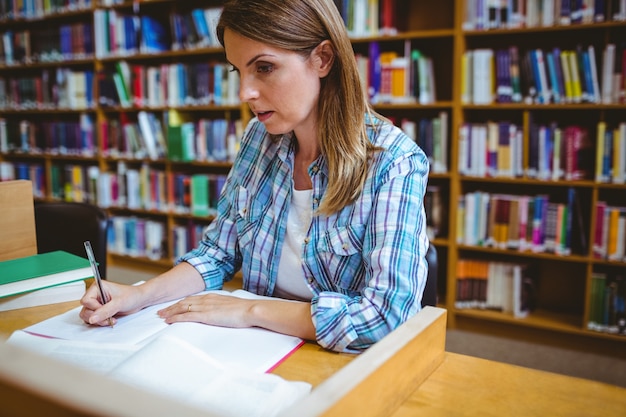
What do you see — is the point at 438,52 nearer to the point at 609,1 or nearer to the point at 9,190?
the point at 609,1

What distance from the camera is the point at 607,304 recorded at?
2.51 meters

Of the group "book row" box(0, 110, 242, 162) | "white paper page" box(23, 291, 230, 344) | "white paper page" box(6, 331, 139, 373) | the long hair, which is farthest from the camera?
"book row" box(0, 110, 242, 162)

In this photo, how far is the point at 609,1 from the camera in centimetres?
235

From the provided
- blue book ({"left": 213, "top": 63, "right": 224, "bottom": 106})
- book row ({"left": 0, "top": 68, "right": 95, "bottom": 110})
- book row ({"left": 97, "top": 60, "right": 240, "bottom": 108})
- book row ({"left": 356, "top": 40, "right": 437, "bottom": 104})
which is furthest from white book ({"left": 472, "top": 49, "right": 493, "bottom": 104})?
book row ({"left": 0, "top": 68, "right": 95, "bottom": 110})

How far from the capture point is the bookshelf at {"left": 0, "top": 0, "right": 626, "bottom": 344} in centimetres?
255

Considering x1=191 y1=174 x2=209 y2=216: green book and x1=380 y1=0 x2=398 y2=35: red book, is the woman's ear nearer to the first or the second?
x1=380 y1=0 x2=398 y2=35: red book

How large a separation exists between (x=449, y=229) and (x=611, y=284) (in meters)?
0.78

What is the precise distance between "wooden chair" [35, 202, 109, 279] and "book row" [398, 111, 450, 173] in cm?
166

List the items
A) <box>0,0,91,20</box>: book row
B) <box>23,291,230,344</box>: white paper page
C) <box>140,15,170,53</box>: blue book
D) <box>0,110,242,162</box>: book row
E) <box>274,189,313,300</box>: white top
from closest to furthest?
<box>23,291,230,344</box>: white paper page < <box>274,189,313,300</box>: white top < <box>0,110,242,162</box>: book row < <box>140,15,170,53</box>: blue book < <box>0,0,91,20</box>: book row

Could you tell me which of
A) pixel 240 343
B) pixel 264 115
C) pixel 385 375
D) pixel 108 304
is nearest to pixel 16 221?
pixel 108 304

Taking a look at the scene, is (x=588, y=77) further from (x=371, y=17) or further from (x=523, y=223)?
(x=371, y=17)

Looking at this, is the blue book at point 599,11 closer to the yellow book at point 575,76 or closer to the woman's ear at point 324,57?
the yellow book at point 575,76

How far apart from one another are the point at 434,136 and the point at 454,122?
0.13m

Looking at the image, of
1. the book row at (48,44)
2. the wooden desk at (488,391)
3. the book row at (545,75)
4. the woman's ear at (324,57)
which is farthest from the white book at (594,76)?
the book row at (48,44)
